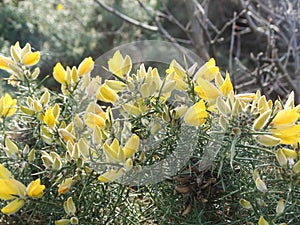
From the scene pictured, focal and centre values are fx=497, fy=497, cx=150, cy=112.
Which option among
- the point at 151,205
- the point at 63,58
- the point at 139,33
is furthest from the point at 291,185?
the point at 139,33

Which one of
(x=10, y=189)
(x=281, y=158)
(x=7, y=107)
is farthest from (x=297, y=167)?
(x=7, y=107)

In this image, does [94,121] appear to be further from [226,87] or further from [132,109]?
[226,87]

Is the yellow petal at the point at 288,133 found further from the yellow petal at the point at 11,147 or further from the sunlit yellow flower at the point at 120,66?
the yellow petal at the point at 11,147

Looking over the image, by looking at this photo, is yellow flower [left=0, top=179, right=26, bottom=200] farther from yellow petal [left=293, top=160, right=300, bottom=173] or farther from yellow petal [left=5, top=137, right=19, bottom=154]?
yellow petal [left=293, top=160, right=300, bottom=173]

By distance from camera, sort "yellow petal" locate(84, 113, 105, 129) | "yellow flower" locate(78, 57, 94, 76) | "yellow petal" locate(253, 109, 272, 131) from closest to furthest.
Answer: "yellow petal" locate(253, 109, 272, 131)
"yellow petal" locate(84, 113, 105, 129)
"yellow flower" locate(78, 57, 94, 76)

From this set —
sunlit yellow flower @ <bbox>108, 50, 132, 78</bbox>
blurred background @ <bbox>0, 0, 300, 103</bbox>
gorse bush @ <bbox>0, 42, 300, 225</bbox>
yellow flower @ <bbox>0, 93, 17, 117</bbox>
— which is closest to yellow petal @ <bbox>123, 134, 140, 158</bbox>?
gorse bush @ <bbox>0, 42, 300, 225</bbox>

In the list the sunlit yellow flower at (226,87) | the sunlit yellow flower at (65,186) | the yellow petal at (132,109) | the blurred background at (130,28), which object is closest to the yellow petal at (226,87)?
the sunlit yellow flower at (226,87)

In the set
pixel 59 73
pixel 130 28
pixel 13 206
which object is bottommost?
pixel 130 28
